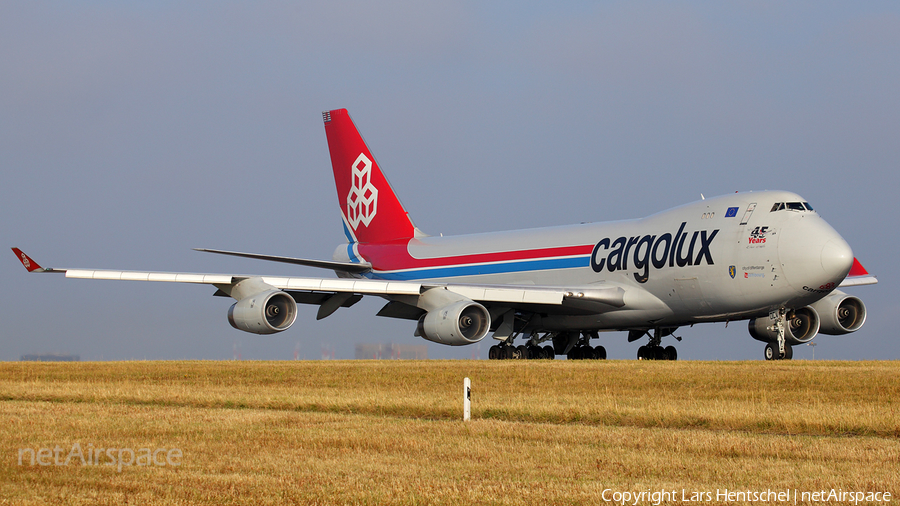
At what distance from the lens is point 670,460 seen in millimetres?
9977

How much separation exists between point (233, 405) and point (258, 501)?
8943 millimetres

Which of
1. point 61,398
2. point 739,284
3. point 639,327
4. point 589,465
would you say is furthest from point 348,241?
point 589,465

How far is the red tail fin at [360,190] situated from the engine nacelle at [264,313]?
13766mm

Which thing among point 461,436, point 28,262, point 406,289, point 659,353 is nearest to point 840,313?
point 659,353

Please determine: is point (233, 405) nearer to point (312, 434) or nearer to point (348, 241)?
point (312, 434)

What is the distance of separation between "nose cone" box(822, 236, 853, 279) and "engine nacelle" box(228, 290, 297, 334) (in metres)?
15.4

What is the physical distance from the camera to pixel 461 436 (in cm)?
1194

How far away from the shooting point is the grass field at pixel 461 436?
8.48 meters

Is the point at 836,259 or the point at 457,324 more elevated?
the point at 836,259

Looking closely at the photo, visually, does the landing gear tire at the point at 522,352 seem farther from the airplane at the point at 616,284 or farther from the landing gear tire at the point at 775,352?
the landing gear tire at the point at 775,352

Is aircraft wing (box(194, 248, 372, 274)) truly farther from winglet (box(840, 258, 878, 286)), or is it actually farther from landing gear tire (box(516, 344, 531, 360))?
winglet (box(840, 258, 878, 286))

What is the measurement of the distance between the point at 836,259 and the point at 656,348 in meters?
9.37

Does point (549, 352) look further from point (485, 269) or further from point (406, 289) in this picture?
point (406, 289)

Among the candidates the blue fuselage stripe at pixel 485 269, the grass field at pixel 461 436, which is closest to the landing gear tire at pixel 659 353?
the blue fuselage stripe at pixel 485 269
